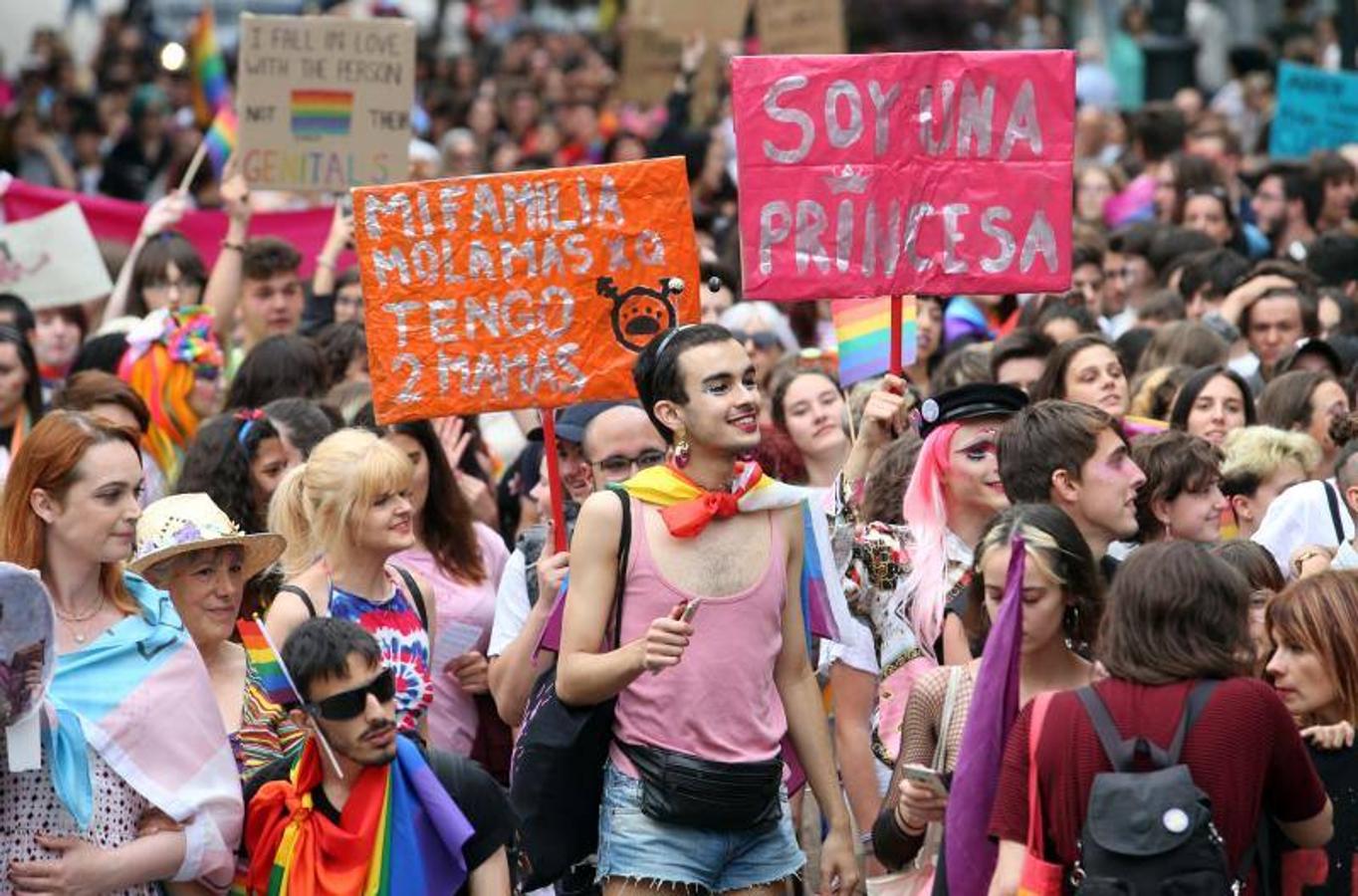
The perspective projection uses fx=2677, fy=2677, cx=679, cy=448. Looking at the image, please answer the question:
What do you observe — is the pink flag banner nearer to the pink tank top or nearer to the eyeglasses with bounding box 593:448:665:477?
the eyeglasses with bounding box 593:448:665:477

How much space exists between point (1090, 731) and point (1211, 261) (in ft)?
22.0

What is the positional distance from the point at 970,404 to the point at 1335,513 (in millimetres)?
1160

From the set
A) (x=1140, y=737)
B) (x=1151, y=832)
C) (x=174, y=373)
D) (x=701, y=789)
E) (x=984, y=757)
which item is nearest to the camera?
(x=1151, y=832)

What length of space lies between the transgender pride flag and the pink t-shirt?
458cm

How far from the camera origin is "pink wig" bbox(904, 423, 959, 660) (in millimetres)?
6574

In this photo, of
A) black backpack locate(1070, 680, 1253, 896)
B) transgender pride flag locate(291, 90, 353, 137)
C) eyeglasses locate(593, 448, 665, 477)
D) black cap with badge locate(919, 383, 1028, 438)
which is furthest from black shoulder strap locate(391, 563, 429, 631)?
transgender pride flag locate(291, 90, 353, 137)

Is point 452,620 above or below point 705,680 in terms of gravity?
below

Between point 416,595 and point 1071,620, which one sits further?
point 416,595

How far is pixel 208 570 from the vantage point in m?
6.48

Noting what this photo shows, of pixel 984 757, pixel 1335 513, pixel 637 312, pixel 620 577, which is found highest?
pixel 637 312

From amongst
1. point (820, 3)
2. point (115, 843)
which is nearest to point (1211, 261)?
point (820, 3)

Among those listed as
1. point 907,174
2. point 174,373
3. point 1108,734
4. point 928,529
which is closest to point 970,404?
point 928,529

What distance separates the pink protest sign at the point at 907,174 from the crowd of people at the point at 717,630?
524mm

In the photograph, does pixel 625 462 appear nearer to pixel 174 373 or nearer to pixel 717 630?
→ pixel 717 630
